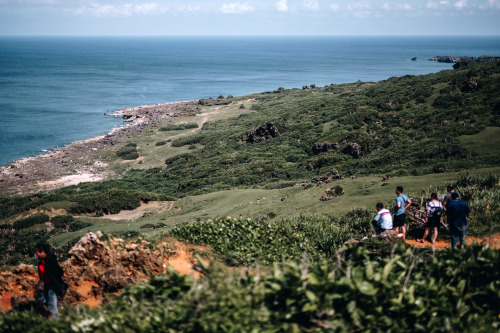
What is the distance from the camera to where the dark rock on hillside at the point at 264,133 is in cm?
4472

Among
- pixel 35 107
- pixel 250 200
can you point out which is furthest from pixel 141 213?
pixel 35 107

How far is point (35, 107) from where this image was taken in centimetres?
7612

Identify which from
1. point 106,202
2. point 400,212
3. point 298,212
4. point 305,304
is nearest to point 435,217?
point 400,212

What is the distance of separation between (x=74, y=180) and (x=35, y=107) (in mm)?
50055

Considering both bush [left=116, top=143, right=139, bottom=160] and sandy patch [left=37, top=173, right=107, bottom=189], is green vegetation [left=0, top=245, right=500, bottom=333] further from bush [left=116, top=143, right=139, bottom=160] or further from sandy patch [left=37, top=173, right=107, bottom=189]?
bush [left=116, top=143, right=139, bottom=160]

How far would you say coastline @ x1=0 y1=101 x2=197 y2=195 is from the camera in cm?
3694

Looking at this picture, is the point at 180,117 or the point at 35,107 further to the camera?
the point at 35,107

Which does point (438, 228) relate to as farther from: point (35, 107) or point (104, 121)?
point (35, 107)

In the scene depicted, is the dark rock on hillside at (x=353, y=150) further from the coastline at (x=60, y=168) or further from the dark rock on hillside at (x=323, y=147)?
the coastline at (x=60, y=168)

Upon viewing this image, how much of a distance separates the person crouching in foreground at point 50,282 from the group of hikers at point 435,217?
28.0 ft

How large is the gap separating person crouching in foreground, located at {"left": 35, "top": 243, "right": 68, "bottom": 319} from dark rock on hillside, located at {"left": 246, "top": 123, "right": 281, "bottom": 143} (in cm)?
3879

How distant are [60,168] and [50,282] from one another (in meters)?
41.5

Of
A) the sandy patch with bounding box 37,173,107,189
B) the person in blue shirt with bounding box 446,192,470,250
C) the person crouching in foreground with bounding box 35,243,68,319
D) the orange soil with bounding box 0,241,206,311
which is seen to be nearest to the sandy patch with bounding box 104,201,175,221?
the orange soil with bounding box 0,241,206,311

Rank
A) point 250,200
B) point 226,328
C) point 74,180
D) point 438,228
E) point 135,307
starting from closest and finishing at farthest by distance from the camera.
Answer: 1. point 226,328
2. point 135,307
3. point 438,228
4. point 250,200
5. point 74,180
